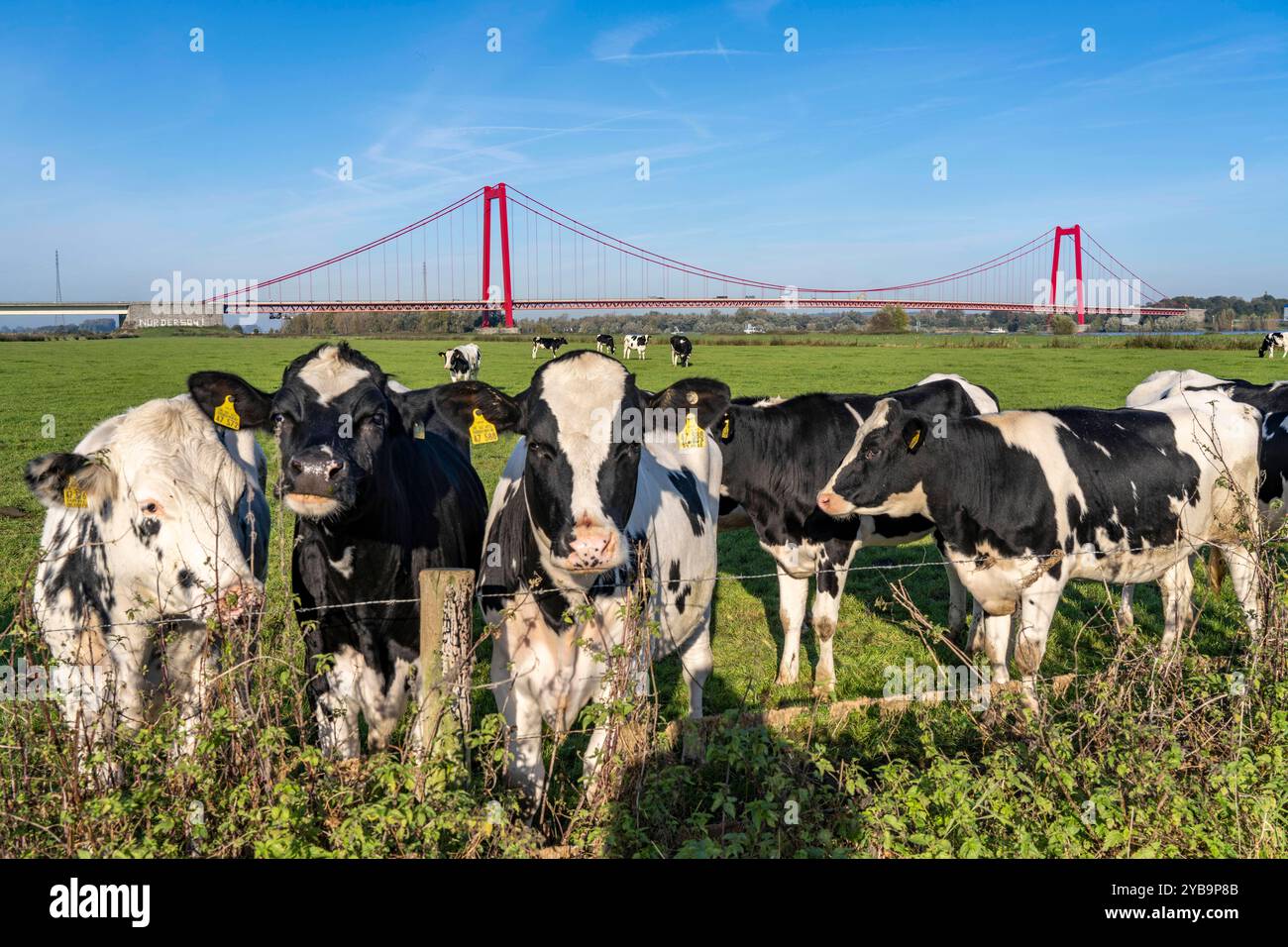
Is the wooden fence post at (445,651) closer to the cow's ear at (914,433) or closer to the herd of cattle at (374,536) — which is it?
the herd of cattle at (374,536)

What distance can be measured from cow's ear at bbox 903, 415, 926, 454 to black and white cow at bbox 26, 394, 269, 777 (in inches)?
143

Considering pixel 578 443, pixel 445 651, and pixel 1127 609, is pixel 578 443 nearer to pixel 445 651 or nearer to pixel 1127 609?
pixel 445 651

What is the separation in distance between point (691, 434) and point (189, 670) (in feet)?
7.68

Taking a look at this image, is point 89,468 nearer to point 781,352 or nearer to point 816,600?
point 816,600

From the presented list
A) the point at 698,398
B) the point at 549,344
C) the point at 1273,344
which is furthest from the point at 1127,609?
the point at 1273,344

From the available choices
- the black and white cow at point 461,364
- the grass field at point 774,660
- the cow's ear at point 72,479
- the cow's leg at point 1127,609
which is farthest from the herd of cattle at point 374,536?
the black and white cow at point 461,364

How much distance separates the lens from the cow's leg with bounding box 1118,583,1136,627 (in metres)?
6.66

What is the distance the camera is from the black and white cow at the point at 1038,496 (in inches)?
218

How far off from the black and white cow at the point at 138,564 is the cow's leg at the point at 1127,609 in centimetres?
550

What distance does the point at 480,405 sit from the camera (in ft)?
13.1

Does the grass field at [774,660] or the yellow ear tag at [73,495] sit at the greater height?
the yellow ear tag at [73,495]

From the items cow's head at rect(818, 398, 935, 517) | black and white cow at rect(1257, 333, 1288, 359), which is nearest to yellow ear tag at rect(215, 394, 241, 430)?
cow's head at rect(818, 398, 935, 517)

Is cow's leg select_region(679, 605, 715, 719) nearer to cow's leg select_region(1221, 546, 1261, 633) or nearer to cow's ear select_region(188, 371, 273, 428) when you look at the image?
cow's ear select_region(188, 371, 273, 428)
